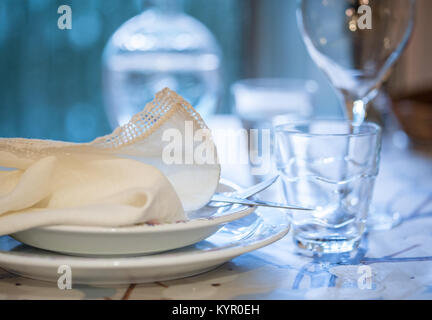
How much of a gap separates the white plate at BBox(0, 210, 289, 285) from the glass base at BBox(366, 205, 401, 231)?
7.0 inches

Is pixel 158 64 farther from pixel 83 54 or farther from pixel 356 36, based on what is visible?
pixel 83 54

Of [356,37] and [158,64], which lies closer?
[356,37]

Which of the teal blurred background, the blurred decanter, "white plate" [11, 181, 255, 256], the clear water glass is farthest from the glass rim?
the teal blurred background

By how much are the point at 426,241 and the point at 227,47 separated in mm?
1920

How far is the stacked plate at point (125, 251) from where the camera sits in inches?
13.4

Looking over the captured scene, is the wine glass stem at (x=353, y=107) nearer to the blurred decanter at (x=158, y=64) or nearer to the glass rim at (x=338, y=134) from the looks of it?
the glass rim at (x=338, y=134)

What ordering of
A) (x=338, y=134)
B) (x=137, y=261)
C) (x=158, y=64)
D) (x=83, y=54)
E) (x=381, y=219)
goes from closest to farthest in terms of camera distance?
(x=137, y=261) < (x=338, y=134) < (x=381, y=219) < (x=158, y=64) < (x=83, y=54)

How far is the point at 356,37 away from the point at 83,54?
147 cm

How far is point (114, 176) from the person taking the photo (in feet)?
1.27

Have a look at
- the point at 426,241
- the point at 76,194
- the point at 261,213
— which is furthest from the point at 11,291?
the point at 426,241

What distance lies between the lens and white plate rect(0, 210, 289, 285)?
342 mm

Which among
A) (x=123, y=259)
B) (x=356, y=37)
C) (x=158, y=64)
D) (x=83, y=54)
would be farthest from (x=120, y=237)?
(x=83, y=54)

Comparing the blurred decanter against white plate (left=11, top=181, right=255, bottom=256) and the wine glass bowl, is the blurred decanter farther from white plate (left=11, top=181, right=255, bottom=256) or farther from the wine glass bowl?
white plate (left=11, top=181, right=255, bottom=256)

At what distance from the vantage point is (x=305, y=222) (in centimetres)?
47
